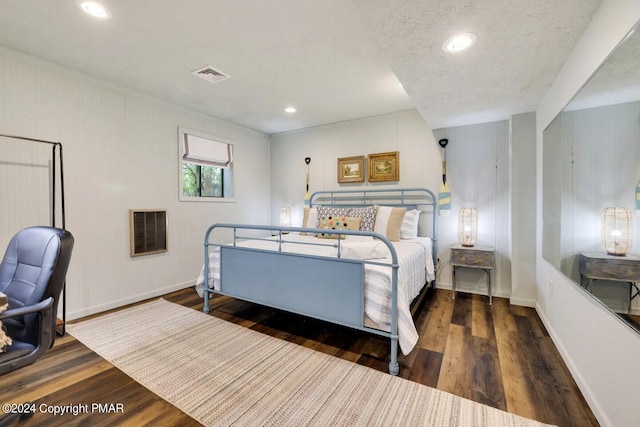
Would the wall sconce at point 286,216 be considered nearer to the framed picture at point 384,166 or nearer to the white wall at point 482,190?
the framed picture at point 384,166

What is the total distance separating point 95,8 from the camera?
1.80 metres

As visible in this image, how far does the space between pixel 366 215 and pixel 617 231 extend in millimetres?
2401

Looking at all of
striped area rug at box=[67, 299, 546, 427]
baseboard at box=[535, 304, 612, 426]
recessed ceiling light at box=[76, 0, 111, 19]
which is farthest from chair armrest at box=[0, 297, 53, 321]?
baseboard at box=[535, 304, 612, 426]

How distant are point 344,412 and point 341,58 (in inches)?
103

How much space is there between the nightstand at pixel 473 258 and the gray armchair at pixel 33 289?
347cm

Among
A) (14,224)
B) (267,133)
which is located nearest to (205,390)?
(14,224)

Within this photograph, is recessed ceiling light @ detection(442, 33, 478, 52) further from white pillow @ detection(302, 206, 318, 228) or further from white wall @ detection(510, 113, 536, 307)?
white pillow @ detection(302, 206, 318, 228)

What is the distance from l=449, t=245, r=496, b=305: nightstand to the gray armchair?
347 centimetres

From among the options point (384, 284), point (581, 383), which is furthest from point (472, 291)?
point (384, 284)

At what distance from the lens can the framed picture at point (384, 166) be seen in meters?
3.91

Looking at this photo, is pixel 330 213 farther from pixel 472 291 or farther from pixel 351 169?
pixel 472 291

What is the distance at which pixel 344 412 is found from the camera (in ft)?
4.92

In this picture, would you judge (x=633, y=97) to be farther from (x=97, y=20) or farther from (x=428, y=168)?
(x=97, y=20)

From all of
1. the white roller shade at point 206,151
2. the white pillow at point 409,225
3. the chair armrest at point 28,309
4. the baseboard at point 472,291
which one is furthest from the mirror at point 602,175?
the white roller shade at point 206,151
